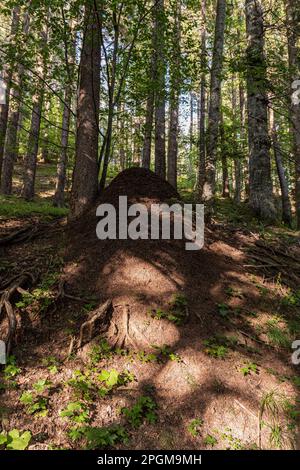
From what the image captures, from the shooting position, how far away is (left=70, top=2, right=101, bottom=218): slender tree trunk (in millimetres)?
6773

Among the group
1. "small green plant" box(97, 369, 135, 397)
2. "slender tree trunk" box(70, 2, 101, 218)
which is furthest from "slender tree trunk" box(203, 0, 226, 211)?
"small green plant" box(97, 369, 135, 397)

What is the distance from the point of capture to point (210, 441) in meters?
3.41

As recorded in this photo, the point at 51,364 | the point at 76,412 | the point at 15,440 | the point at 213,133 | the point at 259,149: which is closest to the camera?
the point at 15,440

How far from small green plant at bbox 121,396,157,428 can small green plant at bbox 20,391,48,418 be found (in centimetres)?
85

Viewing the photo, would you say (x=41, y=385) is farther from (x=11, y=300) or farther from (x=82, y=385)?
(x=11, y=300)

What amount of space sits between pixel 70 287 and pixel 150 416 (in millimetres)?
2361

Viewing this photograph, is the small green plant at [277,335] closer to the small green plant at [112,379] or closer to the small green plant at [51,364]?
the small green plant at [112,379]

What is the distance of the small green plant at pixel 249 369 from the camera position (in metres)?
4.12

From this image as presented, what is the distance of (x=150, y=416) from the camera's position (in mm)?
3584

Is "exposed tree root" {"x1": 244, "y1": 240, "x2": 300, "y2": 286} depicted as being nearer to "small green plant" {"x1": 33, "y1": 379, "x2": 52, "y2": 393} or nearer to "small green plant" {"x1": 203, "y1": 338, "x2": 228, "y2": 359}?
"small green plant" {"x1": 203, "y1": 338, "x2": 228, "y2": 359}

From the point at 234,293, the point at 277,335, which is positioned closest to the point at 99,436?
the point at 277,335

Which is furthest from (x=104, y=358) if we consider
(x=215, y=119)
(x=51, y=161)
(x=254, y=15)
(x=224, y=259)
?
(x=51, y=161)

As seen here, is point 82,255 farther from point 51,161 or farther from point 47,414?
point 51,161

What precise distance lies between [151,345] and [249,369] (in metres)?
1.29
